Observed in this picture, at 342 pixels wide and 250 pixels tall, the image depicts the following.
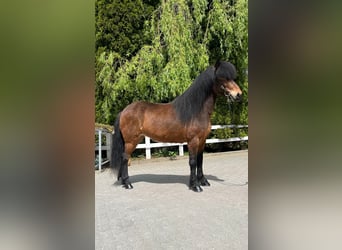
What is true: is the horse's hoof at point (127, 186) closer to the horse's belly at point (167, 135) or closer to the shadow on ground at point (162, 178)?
the shadow on ground at point (162, 178)

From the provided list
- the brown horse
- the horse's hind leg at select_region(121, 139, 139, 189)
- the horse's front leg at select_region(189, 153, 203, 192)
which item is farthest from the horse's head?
the horse's hind leg at select_region(121, 139, 139, 189)

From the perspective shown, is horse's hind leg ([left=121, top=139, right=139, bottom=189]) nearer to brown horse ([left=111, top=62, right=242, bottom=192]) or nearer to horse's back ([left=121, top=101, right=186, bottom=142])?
brown horse ([left=111, top=62, right=242, bottom=192])

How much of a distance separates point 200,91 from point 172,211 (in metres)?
1.41

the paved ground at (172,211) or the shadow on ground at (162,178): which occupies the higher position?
the paved ground at (172,211)

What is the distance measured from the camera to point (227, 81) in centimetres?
336

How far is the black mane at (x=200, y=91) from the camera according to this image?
3404 mm

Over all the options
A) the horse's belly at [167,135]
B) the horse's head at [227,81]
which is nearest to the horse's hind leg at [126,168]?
the horse's belly at [167,135]

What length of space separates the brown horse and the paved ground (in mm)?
269

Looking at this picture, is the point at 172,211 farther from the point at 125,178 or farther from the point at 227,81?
the point at 227,81

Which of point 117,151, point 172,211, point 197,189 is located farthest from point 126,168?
point 172,211

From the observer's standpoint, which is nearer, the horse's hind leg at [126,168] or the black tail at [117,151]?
the horse's hind leg at [126,168]

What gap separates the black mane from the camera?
3404mm
